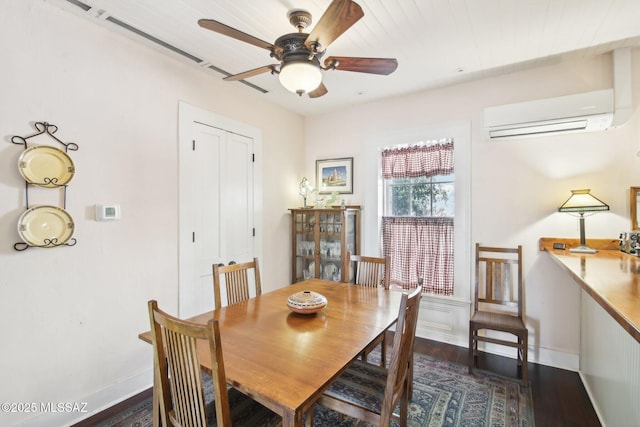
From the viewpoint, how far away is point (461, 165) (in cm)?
313

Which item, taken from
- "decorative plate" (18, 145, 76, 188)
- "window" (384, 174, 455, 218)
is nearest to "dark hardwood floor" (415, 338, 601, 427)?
"window" (384, 174, 455, 218)

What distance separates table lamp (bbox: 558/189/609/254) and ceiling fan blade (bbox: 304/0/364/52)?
2.33m

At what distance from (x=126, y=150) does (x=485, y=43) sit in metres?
2.95

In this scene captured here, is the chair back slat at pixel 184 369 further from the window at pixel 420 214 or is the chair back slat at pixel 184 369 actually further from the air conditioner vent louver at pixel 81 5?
the window at pixel 420 214

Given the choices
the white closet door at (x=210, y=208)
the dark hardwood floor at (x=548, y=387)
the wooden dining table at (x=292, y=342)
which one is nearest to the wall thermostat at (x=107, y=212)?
the white closet door at (x=210, y=208)

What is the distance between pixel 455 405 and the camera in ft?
7.09

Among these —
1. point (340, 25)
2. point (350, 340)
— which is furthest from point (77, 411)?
point (340, 25)

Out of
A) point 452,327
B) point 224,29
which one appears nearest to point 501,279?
point 452,327

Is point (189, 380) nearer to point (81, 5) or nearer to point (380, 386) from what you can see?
point (380, 386)

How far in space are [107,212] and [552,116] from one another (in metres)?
3.67

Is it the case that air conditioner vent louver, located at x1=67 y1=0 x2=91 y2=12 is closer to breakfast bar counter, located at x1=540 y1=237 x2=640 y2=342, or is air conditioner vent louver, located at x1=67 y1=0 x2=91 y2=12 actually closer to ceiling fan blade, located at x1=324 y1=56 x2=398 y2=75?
ceiling fan blade, located at x1=324 y1=56 x2=398 y2=75

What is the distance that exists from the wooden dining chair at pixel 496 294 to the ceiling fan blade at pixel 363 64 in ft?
6.56

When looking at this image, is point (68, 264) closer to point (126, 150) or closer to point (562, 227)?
point (126, 150)

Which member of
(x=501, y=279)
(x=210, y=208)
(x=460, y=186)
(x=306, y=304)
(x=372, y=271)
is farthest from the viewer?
(x=460, y=186)
